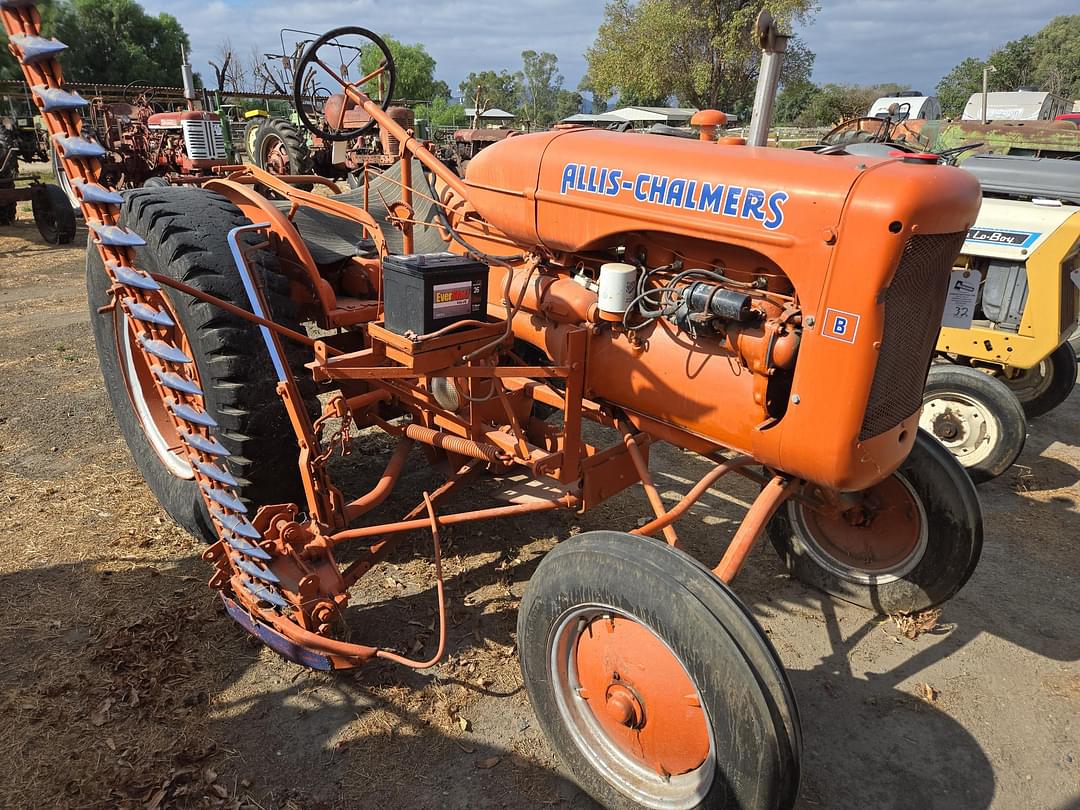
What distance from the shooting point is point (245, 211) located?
302 cm

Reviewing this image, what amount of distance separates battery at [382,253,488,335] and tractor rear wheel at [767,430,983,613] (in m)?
1.46

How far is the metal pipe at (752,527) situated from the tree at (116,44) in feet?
133

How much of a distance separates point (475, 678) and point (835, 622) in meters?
1.41

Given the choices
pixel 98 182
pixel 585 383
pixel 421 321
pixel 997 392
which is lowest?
pixel 997 392

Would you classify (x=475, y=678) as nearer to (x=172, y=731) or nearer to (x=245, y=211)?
(x=172, y=731)

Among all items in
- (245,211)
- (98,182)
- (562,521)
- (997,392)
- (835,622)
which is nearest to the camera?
(98,182)

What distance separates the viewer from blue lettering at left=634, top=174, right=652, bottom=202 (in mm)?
2143

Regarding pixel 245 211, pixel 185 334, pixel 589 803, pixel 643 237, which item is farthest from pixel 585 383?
pixel 245 211

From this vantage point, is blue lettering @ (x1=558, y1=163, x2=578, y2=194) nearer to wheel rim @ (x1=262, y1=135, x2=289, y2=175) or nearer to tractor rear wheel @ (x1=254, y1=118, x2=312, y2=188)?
tractor rear wheel @ (x1=254, y1=118, x2=312, y2=188)

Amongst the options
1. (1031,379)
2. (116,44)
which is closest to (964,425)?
(1031,379)

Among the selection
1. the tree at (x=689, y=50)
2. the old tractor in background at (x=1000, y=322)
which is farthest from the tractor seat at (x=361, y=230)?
the tree at (x=689, y=50)

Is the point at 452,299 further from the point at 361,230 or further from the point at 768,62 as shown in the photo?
the point at 361,230

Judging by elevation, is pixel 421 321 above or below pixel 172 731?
above

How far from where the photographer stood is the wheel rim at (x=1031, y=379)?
4.59 m
